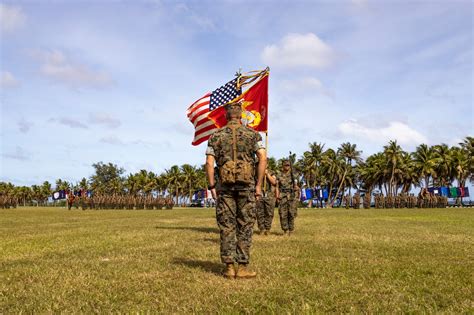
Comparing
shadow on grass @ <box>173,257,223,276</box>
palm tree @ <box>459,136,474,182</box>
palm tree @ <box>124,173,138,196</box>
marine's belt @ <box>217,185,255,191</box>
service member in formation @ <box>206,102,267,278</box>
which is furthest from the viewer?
palm tree @ <box>124,173,138,196</box>

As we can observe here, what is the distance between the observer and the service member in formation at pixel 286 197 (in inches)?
464

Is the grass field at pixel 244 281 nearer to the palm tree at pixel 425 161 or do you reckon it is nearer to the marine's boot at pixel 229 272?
the marine's boot at pixel 229 272

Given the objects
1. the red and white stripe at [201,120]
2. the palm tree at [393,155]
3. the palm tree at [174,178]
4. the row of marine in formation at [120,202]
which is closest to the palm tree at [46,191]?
the palm tree at [174,178]

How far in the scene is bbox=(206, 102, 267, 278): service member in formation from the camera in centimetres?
579

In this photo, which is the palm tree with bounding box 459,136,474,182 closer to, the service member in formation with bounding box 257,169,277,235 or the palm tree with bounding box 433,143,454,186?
the palm tree with bounding box 433,143,454,186

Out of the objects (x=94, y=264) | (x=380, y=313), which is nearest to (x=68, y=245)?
(x=94, y=264)

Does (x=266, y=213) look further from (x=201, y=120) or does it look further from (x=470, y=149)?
(x=470, y=149)

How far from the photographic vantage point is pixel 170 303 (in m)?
4.30

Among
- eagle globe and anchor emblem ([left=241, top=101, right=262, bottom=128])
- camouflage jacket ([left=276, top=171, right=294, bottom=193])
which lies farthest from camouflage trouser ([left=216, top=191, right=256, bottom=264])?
eagle globe and anchor emblem ([left=241, top=101, right=262, bottom=128])

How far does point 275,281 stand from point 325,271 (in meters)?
1.07

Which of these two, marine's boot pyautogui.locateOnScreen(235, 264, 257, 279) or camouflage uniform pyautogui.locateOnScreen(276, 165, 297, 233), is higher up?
camouflage uniform pyautogui.locateOnScreen(276, 165, 297, 233)

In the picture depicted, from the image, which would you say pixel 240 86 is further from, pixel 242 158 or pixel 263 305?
pixel 263 305

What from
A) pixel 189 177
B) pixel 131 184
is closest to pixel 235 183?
pixel 189 177

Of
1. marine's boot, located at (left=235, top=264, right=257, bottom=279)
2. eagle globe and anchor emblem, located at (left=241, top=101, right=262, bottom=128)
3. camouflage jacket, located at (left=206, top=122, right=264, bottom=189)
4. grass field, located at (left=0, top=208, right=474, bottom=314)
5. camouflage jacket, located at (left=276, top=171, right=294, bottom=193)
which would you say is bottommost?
grass field, located at (left=0, top=208, right=474, bottom=314)
